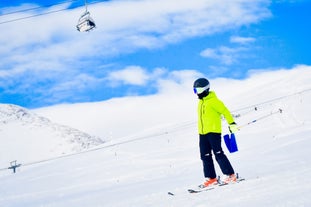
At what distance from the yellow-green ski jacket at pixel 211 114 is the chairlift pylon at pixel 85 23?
5.22 m

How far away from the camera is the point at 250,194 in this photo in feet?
18.6

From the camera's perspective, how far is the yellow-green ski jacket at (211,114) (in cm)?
784

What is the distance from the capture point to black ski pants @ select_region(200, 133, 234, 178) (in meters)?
7.70

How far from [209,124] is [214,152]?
457mm

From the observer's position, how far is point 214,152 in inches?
307

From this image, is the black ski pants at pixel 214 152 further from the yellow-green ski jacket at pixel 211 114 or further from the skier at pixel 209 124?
the yellow-green ski jacket at pixel 211 114

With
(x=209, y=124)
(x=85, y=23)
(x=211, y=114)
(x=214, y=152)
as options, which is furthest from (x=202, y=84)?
(x=85, y=23)

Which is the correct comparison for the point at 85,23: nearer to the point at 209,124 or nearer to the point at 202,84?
the point at 202,84

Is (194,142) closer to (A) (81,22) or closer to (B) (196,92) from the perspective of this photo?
(A) (81,22)

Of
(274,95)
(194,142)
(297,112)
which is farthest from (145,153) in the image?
(274,95)

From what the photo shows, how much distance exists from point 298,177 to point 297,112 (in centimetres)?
2163

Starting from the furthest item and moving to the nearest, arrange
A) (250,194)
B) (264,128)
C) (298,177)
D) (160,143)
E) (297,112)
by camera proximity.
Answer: (160,143)
(297,112)
(264,128)
(298,177)
(250,194)

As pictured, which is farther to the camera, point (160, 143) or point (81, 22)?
point (160, 143)

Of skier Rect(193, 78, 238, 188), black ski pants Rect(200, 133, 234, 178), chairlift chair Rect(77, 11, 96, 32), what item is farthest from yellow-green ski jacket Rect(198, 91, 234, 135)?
chairlift chair Rect(77, 11, 96, 32)
